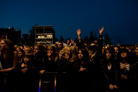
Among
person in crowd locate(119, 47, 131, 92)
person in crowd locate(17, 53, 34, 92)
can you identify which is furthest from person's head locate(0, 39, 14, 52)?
person in crowd locate(119, 47, 131, 92)

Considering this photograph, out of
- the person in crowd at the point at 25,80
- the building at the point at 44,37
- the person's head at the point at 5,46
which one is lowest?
the person in crowd at the point at 25,80

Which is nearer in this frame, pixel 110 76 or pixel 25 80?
pixel 25 80

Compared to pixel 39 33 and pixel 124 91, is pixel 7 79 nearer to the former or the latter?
pixel 124 91

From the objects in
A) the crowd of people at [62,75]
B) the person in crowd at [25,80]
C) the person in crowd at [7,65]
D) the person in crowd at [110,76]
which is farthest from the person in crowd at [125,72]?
the person in crowd at [7,65]

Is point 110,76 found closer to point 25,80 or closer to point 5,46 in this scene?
point 25,80

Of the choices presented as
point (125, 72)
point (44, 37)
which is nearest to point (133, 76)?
point (125, 72)

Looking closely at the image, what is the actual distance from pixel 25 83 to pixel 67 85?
1.20 m

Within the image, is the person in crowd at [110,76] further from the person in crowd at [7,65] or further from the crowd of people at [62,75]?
the person in crowd at [7,65]

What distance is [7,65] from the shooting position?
3.03 meters

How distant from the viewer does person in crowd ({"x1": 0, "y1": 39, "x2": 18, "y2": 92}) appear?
9.69ft

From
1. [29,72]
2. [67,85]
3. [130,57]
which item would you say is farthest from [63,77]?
[130,57]

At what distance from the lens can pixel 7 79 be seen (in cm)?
299

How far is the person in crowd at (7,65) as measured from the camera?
9.69 ft

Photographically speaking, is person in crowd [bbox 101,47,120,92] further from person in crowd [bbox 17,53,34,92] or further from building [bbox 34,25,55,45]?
building [bbox 34,25,55,45]
